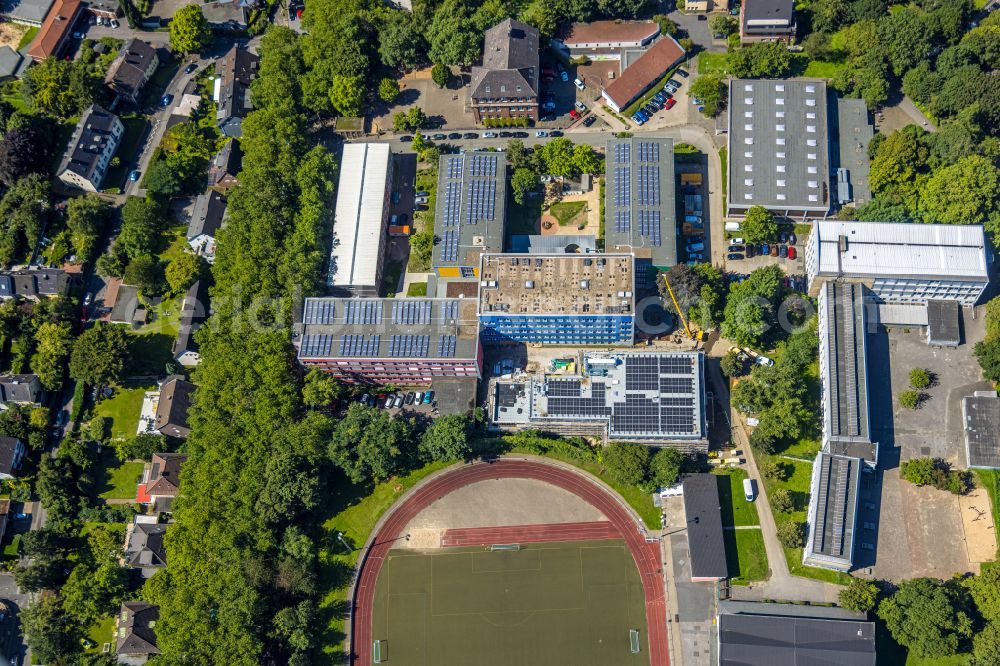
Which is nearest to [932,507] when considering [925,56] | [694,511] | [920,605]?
[920,605]

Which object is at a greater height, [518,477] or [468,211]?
[468,211]

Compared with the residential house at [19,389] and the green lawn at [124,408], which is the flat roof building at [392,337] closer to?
the green lawn at [124,408]

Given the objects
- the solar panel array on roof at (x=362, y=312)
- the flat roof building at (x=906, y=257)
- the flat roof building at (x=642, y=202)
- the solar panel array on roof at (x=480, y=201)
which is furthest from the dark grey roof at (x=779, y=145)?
the solar panel array on roof at (x=362, y=312)

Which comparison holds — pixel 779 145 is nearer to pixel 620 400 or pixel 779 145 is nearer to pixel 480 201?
pixel 480 201

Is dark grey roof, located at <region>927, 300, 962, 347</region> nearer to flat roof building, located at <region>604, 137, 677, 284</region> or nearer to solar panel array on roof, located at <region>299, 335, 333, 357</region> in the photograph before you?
flat roof building, located at <region>604, 137, 677, 284</region>

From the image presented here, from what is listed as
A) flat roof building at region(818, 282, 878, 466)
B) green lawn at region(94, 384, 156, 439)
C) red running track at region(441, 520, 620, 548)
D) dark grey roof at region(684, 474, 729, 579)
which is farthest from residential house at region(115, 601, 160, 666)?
flat roof building at region(818, 282, 878, 466)

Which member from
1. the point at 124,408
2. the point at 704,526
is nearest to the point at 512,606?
the point at 704,526
